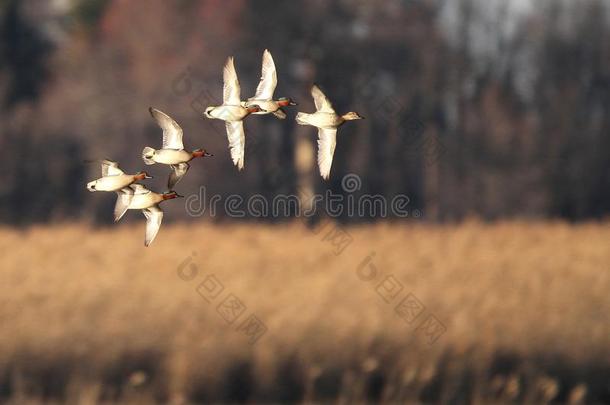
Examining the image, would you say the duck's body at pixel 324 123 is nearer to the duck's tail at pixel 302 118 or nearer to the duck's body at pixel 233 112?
the duck's tail at pixel 302 118

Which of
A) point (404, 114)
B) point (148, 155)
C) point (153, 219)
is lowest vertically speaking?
point (404, 114)

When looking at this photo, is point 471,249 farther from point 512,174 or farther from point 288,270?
point 512,174

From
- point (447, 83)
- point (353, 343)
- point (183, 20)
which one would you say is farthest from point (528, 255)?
point (183, 20)

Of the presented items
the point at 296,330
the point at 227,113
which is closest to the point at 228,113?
the point at 227,113

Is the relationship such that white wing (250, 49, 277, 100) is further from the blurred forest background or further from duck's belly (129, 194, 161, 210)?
the blurred forest background

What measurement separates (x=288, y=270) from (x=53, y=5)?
25378 mm

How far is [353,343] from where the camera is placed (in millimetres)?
9797

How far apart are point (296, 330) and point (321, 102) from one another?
8170 millimetres

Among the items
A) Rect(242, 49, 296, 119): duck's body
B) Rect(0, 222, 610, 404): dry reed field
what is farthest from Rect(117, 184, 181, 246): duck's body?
Rect(0, 222, 610, 404): dry reed field

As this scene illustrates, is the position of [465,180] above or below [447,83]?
below

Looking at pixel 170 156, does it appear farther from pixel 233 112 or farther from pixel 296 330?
pixel 296 330

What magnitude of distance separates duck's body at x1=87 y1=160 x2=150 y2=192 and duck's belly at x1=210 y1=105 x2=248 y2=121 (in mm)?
153

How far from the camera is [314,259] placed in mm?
12680

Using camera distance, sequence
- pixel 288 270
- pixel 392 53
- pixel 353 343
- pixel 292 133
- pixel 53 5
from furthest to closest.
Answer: pixel 53 5
pixel 392 53
pixel 292 133
pixel 288 270
pixel 353 343
